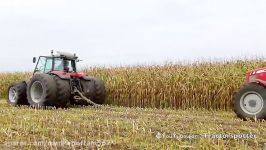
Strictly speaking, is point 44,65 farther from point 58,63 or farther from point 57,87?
point 57,87

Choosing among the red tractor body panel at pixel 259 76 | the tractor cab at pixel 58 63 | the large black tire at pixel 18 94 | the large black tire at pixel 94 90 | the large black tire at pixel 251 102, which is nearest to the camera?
the large black tire at pixel 251 102

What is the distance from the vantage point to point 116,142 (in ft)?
16.9

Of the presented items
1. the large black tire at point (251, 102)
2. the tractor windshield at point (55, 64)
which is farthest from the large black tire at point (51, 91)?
the large black tire at point (251, 102)

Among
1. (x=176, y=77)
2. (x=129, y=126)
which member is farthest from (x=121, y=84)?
(x=129, y=126)

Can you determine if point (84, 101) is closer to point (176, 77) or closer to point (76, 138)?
point (176, 77)

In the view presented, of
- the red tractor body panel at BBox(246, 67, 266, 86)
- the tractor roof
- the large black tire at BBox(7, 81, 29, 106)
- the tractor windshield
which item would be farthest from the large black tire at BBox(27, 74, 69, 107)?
the red tractor body panel at BBox(246, 67, 266, 86)

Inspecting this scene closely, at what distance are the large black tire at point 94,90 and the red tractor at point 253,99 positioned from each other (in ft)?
16.3

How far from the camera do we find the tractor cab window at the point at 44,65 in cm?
1246

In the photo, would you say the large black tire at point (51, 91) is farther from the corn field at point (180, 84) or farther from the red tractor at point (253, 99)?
the red tractor at point (253, 99)

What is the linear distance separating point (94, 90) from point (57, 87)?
5.09ft

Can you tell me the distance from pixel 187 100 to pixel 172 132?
688cm

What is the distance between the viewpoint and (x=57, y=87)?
11.2 metres

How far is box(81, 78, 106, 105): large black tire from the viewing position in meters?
12.3

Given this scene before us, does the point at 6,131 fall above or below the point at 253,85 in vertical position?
below
